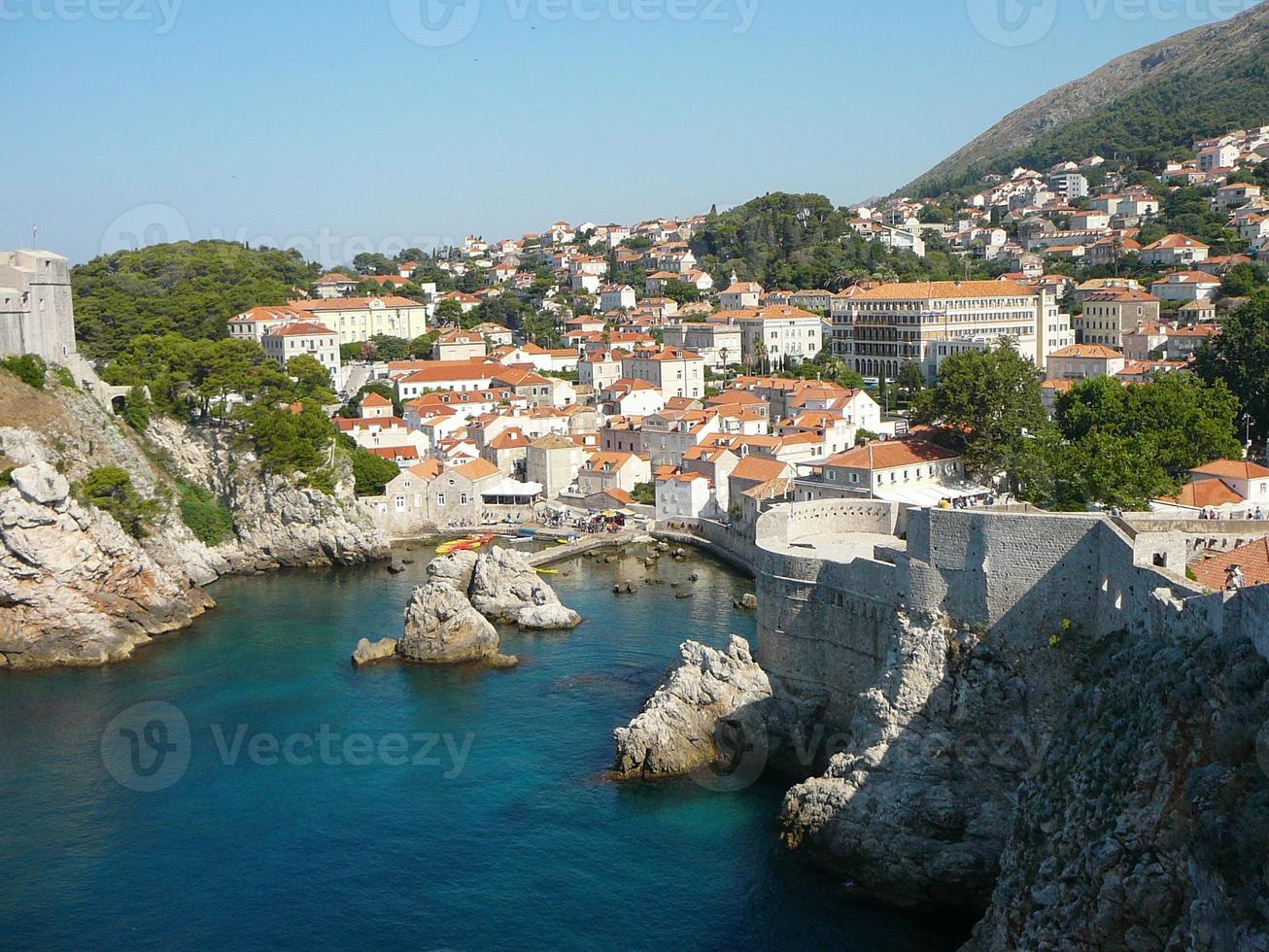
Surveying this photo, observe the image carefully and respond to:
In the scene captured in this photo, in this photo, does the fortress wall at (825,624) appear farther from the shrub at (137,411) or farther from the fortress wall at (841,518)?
the shrub at (137,411)

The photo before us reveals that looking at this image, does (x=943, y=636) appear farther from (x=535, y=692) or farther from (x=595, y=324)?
(x=595, y=324)

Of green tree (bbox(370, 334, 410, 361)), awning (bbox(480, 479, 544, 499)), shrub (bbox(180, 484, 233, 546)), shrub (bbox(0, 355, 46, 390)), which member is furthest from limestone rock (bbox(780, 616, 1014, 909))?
green tree (bbox(370, 334, 410, 361))

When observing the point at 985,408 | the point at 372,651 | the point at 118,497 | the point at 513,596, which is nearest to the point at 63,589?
the point at 118,497

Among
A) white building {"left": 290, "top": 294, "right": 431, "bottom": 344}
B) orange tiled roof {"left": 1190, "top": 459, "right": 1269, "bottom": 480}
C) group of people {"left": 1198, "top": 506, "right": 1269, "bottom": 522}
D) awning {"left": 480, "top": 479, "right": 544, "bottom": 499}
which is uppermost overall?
white building {"left": 290, "top": 294, "right": 431, "bottom": 344}

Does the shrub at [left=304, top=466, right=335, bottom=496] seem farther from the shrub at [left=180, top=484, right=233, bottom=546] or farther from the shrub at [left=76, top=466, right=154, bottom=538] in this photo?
the shrub at [left=76, top=466, right=154, bottom=538]

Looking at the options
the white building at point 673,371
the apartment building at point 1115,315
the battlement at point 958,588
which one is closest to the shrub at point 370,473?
the white building at point 673,371

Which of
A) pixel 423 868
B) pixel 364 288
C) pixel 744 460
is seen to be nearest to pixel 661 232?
pixel 364 288

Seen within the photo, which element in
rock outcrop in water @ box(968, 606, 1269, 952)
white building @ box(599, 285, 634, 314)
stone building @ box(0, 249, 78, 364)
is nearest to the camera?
rock outcrop in water @ box(968, 606, 1269, 952)
